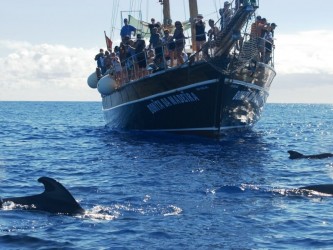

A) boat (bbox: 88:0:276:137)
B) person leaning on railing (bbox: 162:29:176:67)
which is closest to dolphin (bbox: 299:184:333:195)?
boat (bbox: 88:0:276:137)

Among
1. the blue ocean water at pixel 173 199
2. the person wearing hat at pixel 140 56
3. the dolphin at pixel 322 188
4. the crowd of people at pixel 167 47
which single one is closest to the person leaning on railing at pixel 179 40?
the crowd of people at pixel 167 47

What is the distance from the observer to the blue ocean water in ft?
32.7

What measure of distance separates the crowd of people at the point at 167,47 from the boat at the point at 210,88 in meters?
0.37

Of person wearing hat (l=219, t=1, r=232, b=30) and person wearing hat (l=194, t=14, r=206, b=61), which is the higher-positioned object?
person wearing hat (l=219, t=1, r=232, b=30)

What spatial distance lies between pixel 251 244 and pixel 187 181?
19.0 feet

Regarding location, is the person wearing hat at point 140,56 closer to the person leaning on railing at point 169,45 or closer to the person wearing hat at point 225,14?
the person leaning on railing at point 169,45

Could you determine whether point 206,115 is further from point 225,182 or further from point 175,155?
point 225,182

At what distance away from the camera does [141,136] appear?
92.1 ft

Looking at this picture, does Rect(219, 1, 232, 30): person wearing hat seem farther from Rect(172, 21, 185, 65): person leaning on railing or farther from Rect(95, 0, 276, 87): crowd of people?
Rect(172, 21, 185, 65): person leaning on railing

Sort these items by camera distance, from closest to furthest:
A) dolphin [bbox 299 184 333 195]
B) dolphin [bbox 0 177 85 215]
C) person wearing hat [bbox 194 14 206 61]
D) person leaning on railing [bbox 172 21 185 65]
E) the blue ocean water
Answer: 1. the blue ocean water
2. dolphin [bbox 0 177 85 215]
3. dolphin [bbox 299 184 333 195]
4. person leaning on railing [bbox 172 21 185 65]
5. person wearing hat [bbox 194 14 206 61]

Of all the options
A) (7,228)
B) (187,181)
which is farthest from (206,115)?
(7,228)

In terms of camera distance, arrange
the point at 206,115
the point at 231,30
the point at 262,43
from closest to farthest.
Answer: the point at 231,30 → the point at 206,115 → the point at 262,43

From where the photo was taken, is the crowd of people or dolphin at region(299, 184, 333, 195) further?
the crowd of people

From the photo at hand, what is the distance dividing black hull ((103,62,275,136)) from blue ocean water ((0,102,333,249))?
5.78ft
